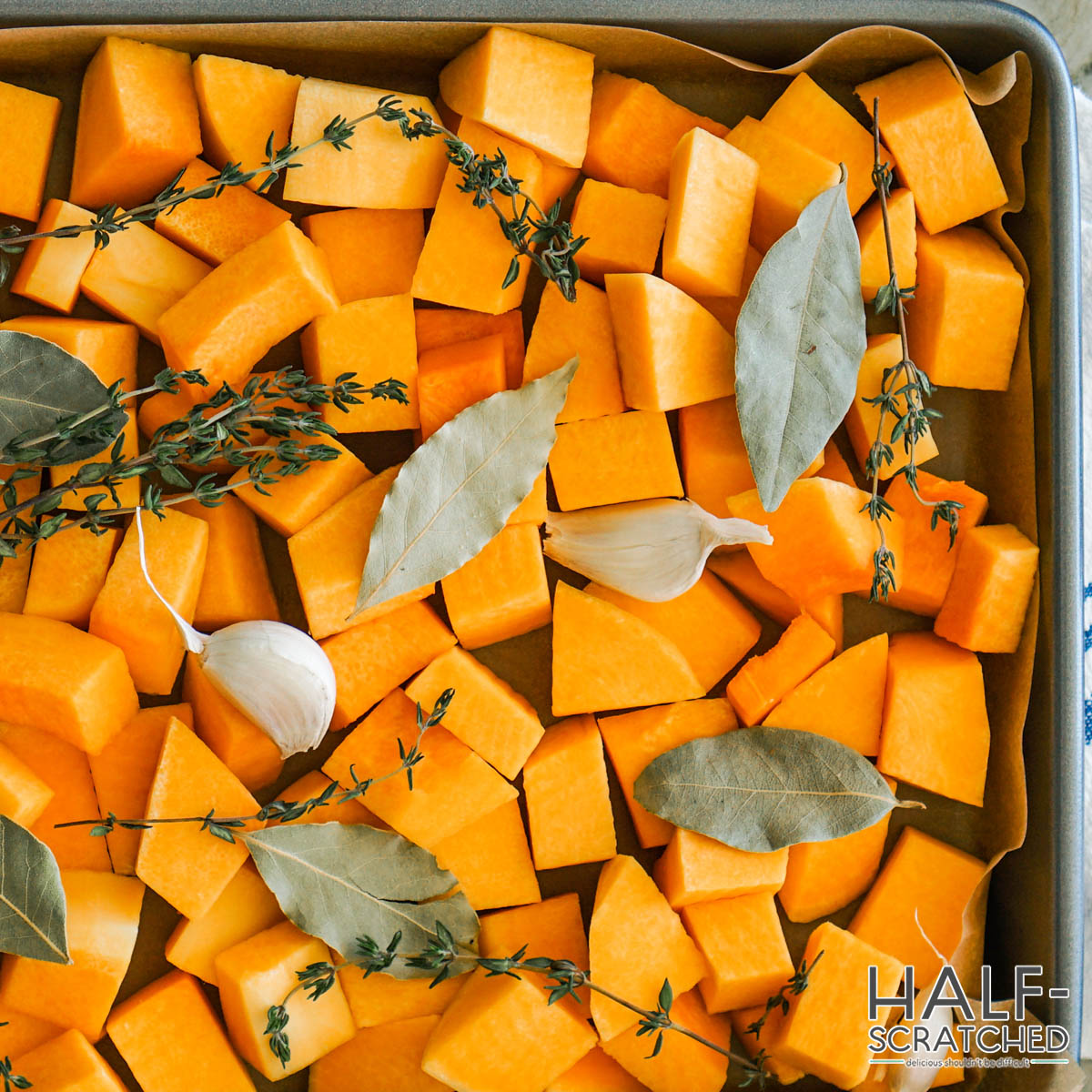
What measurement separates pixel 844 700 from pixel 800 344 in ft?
1.37

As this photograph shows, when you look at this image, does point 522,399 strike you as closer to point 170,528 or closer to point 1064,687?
point 170,528

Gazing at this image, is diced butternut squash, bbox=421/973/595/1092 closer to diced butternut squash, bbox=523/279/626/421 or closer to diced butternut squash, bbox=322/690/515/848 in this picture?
diced butternut squash, bbox=322/690/515/848

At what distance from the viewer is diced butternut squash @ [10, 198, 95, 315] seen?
3.59ft

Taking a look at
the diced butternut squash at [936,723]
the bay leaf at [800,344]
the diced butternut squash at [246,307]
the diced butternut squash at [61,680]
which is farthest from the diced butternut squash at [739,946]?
the diced butternut squash at [246,307]

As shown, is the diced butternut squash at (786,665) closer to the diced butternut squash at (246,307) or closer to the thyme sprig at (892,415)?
the thyme sprig at (892,415)

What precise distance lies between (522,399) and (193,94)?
50 centimetres

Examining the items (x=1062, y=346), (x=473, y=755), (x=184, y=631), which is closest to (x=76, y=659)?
A: (x=184, y=631)

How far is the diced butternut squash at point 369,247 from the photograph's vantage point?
1.13 metres

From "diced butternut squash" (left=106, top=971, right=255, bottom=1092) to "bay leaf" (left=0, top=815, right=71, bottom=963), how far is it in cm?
13

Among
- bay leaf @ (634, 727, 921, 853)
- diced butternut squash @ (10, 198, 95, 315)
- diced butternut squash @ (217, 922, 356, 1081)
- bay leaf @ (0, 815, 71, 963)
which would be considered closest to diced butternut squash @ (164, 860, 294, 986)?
diced butternut squash @ (217, 922, 356, 1081)

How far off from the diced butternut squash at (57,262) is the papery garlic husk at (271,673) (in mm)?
282

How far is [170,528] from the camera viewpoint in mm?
1090

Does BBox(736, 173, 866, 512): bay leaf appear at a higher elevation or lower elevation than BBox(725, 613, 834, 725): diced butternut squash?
higher

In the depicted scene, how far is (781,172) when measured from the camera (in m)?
1.14
